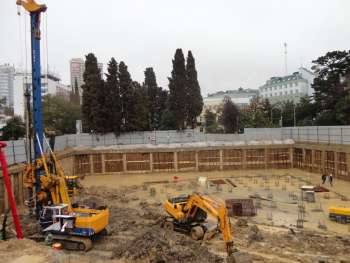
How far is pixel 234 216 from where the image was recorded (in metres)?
19.1

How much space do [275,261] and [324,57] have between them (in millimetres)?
40781

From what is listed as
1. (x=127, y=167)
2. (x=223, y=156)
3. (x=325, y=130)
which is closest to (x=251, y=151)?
(x=223, y=156)

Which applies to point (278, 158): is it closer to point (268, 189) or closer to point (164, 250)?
point (268, 189)

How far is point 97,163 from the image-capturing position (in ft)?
119

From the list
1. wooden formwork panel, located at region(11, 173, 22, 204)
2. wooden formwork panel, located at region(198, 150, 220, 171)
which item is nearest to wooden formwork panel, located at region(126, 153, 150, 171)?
wooden formwork panel, located at region(198, 150, 220, 171)

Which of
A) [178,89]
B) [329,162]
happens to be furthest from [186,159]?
[329,162]

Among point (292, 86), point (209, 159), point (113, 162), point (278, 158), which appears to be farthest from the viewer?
point (292, 86)

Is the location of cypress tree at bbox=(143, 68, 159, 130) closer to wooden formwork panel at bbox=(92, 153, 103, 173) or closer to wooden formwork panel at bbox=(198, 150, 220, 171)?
wooden formwork panel at bbox=(198, 150, 220, 171)

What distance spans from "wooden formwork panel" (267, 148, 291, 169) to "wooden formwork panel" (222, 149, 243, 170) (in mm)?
3238

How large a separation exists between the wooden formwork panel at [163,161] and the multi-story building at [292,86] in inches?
2721

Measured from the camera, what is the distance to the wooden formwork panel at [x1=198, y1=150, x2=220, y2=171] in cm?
3741

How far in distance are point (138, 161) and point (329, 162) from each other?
19508mm

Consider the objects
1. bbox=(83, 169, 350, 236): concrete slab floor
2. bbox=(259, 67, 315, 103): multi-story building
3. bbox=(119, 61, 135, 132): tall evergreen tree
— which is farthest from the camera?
bbox=(259, 67, 315, 103): multi-story building

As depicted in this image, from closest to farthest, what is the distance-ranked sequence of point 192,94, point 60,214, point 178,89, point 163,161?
point 60,214
point 163,161
point 178,89
point 192,94
